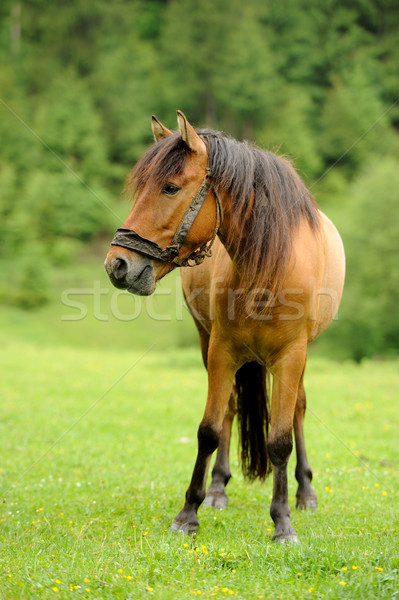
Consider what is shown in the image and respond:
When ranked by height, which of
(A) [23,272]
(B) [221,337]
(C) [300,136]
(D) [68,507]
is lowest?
(D) [68,507]

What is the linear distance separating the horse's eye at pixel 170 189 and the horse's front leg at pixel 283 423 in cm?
156

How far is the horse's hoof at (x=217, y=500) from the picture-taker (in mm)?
5656

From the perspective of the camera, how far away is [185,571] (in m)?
3.65

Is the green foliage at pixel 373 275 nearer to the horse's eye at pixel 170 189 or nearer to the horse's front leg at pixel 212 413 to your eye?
the horse's front leg at pixel 212 413

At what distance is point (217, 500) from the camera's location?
571 cm

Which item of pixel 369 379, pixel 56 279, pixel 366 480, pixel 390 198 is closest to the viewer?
pixel 366 480

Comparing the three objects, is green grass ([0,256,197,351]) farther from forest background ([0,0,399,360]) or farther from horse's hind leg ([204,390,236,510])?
horse's hind leg ([204,390,236,510])

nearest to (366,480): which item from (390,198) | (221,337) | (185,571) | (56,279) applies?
(221,337)

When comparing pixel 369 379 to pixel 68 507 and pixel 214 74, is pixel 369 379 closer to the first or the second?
pixel 68 507

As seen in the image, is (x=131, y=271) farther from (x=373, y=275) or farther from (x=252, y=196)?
(x=373, y=275)

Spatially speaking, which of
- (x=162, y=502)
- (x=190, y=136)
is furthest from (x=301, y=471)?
(x=190, y=136)

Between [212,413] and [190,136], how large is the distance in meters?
2.17

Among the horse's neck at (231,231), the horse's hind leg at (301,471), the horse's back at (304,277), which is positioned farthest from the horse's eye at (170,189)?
the horse's hind leg at (301,471)

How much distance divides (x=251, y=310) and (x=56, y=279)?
137 ft
